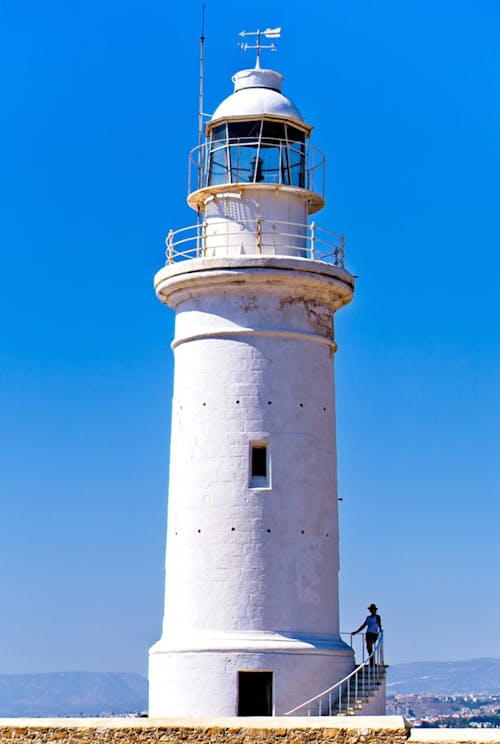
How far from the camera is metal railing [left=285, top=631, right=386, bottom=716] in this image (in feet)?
79.6

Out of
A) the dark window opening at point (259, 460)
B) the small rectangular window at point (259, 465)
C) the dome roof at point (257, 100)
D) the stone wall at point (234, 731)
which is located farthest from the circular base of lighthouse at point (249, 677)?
the dome roof at point (257, 100)

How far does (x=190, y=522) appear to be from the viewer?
25.2m

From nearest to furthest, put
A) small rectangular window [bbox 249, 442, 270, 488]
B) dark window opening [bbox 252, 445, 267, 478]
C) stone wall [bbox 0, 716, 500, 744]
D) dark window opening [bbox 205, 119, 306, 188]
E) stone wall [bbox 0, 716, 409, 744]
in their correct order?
stone wall [bbox 0, 716, 500, 744]
stone wall [bbox 0, 716, 409, 744]
small rectangular window [bbox 249, 442, 270, 488]
dark window opening [bbox 252, 445, 267, 478]
dark window opening [bbox 205, 119, 306, 188]

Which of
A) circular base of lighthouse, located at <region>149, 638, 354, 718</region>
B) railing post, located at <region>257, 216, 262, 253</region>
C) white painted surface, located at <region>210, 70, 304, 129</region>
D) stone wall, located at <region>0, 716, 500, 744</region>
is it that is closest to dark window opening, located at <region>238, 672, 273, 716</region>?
circular base of lighthouse, located at <region>149, 638, 354, 718</region>

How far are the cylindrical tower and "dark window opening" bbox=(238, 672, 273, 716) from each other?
0.03 metres

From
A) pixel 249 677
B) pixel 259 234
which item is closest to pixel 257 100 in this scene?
pixel 259 234

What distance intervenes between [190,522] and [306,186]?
21.6ft

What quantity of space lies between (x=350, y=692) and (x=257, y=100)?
10.6m

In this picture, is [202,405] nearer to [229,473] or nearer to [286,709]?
[229,473]

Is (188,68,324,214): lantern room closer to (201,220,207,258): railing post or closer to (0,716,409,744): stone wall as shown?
(201,220,207,258): railing post

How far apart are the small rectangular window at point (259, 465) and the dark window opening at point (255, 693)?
10.4 feet

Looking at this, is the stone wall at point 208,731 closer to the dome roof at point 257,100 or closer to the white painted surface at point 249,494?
the white painted surface at point 249,494

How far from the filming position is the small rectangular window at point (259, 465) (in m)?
A: 25.0

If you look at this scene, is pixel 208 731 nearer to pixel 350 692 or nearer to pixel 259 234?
pixel 350 692
